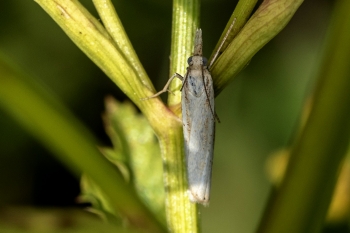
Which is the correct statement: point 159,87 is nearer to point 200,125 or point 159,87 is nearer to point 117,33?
point 200,125

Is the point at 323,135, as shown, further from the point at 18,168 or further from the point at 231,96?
the point at 18,168

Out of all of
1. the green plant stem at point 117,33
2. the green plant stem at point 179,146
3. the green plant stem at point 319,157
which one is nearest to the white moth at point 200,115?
the green plant stem at point 179,146

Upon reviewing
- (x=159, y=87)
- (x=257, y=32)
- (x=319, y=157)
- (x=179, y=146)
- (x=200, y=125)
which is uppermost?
(x=159, y=87)

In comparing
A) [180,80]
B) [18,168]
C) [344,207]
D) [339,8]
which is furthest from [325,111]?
[18,168]

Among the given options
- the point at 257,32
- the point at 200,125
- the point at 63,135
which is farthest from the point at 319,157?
the point at 200,125

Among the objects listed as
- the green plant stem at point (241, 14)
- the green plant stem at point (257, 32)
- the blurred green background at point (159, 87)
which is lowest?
the green plant stem at point (257, 32)

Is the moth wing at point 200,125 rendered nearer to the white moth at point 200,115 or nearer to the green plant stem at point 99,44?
the white moth at point 200,115

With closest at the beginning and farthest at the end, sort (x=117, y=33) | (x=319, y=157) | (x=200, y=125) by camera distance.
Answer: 1. (x=319, y=157)
2. (x=117, y=33)
3. (x=200, y=125)
